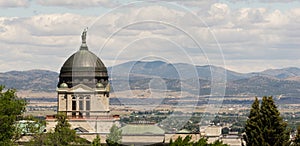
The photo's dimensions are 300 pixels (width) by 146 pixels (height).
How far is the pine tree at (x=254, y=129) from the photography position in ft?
225

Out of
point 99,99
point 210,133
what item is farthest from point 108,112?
point 210,133

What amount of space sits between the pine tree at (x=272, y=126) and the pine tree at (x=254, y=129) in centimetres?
29

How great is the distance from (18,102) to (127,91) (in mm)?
24724

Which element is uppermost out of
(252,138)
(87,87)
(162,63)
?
(87,87)

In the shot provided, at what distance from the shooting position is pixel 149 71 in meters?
80.6

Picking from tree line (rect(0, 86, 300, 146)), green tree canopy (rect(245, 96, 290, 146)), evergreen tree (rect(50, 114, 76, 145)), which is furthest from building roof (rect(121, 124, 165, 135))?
evergreen tree (rect(50, 114, 76, 145))

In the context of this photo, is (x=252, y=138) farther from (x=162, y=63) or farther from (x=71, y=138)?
(x=71, y=138)

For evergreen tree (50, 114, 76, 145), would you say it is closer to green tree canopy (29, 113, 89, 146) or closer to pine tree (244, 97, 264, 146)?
green tree canopy (29, 113, 89, 146)

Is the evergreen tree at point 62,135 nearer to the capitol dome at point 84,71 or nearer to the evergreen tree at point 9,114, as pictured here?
the capitol dome at point 84,71

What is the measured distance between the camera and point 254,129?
69.1 metres

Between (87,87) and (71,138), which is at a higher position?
(87,87)

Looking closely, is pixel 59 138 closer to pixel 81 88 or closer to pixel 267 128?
pixel 81 88

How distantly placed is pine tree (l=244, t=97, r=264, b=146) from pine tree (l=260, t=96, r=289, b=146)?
29cm

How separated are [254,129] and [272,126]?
47.2 inches
